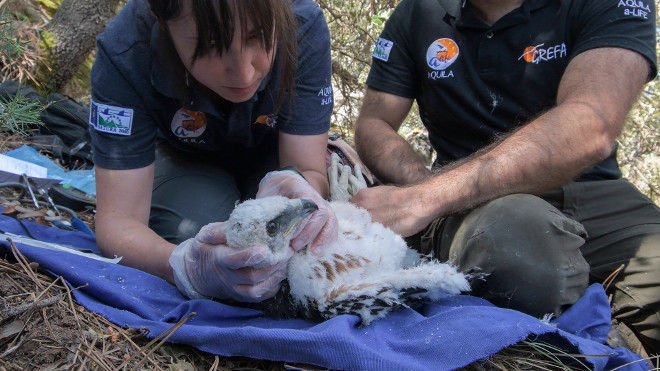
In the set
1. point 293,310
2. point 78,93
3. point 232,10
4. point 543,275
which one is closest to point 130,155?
point 232,10

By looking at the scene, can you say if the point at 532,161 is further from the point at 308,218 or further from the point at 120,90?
the point at 120,90

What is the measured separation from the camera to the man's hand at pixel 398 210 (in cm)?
218

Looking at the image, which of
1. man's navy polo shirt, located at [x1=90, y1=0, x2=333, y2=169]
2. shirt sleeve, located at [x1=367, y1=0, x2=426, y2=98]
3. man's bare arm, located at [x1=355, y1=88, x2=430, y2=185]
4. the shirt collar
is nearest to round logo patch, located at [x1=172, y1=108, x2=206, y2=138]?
man's navy polo shirt, located at [x1=90, y1=0, x2=333, y2=169]

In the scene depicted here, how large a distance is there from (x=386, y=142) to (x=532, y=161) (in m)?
0.95

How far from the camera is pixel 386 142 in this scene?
2936 millimetres

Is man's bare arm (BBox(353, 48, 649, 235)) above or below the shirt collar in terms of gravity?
below

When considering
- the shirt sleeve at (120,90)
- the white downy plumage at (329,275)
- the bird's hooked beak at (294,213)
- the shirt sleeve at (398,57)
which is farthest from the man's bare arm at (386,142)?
the shirt sleeve at (120,90)

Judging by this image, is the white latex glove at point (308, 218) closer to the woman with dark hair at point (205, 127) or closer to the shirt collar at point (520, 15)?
the woman with dark hair at point (205, 127)

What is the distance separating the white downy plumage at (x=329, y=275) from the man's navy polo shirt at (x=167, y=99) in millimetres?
770

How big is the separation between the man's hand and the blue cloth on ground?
1.28 ft

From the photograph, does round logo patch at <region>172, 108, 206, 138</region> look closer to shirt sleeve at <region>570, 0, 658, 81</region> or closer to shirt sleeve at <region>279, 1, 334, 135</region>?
shirt sleeve at <region>279, 1, 334, 135</region>

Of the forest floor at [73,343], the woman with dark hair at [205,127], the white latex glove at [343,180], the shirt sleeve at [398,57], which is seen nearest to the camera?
the forest floor at [73,343]

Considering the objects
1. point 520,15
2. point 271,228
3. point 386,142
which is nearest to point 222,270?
point 271,228

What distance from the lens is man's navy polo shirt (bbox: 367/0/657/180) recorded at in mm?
2422
